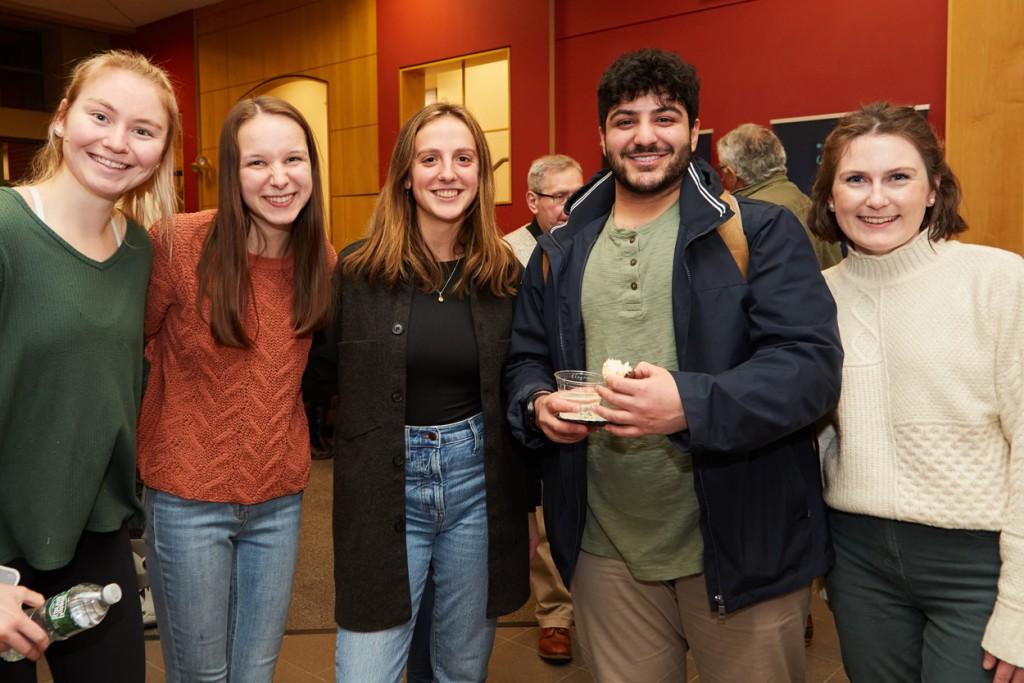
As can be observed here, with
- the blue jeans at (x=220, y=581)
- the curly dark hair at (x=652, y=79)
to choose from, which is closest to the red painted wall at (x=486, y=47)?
the curly dark hair at (x=652, y=79)

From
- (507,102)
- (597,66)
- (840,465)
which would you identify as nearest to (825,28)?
(597,66)

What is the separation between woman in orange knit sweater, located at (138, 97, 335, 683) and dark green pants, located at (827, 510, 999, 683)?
1245 millimetres

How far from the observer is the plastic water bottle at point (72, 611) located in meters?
1.47

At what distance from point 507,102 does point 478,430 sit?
5.81 m

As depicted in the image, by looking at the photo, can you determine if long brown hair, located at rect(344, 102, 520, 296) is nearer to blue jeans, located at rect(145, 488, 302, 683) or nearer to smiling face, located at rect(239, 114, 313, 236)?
smiling face, located at rect(239, 114, 313, 236)

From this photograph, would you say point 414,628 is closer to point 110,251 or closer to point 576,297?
point 576,297

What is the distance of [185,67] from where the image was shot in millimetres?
9914

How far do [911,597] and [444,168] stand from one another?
1399mm

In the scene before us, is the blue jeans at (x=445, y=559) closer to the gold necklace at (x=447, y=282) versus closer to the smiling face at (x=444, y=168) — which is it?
the gold necklace at (x=447, y=282)

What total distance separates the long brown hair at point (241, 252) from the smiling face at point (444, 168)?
0.25 metres

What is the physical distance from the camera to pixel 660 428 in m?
1.60

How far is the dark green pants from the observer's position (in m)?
1.56

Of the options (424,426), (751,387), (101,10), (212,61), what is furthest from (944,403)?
(101,10)

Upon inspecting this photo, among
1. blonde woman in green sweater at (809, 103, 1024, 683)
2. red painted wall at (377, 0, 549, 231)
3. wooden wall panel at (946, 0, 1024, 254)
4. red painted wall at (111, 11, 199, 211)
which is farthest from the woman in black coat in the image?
red painted wall at (111, 11, 199, 211)
